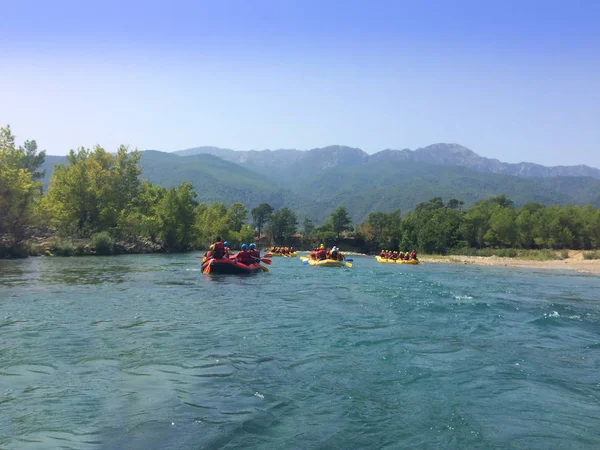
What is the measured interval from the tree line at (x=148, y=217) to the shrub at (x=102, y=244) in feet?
8.81

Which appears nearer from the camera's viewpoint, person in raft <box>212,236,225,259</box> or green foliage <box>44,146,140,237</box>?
person in raft <box>212,236,225,259</box>

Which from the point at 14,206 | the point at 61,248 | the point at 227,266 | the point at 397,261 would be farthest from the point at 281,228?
the point at 227,266

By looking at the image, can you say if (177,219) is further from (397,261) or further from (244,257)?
(244,257)

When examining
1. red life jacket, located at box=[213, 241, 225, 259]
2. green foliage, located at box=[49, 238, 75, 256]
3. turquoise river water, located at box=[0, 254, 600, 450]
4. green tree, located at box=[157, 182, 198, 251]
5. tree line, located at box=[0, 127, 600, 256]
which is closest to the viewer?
turquoise river water, located at box=[0, 254, 600, 450]

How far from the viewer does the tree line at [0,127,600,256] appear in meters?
39.1

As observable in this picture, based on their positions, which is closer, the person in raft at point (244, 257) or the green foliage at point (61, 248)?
the person in raft at point (244, 257)

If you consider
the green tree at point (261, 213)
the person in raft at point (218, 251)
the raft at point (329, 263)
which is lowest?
the raft at point (329, 263)

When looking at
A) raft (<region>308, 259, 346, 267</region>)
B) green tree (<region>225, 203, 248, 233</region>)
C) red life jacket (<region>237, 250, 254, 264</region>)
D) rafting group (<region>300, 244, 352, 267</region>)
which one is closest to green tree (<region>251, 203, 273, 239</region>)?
green tree (<region>225, 203, 248, 233</region>)

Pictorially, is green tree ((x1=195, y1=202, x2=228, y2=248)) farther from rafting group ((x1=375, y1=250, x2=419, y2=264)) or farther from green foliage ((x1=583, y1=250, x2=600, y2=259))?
green foliage ((x1=583, y1=250, x2=600, y2=259))

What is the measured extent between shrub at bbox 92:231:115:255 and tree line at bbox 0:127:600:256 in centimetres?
269

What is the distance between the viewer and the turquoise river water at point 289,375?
639cm

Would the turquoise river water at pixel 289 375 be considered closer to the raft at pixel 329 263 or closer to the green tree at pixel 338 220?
the raft at pixel 329 263

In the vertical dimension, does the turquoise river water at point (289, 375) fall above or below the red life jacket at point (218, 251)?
below

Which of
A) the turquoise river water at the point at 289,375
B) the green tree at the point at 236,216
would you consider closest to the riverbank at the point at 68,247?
the turquoise river water at the point at 289,375
